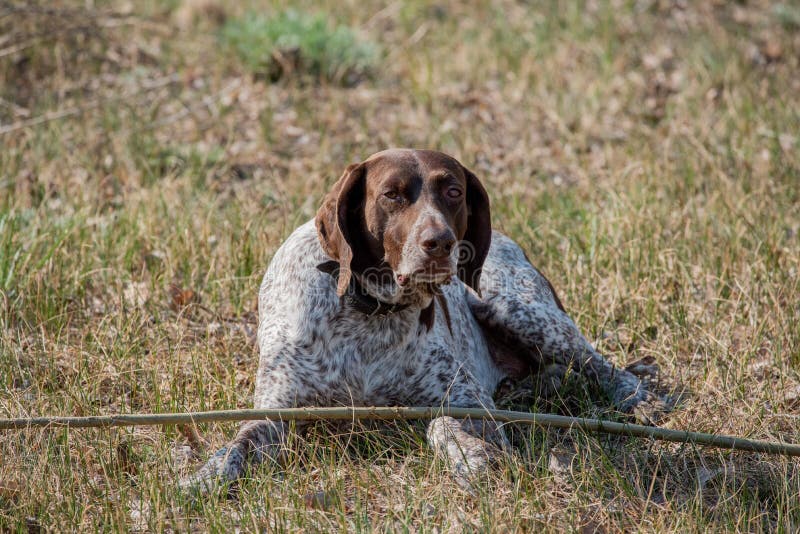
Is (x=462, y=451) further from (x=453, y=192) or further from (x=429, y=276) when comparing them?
(x=453, y=192)

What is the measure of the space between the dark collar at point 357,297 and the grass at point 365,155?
1.70 feet

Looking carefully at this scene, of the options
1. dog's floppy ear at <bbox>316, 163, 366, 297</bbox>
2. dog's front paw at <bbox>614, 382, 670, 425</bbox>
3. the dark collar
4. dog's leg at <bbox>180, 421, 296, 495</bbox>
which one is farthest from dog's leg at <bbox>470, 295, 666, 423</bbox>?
dog's leg at <bbox>180, 421, 296, 495</bbox>

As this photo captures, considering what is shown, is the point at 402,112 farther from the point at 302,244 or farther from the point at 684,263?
the point at 302,244

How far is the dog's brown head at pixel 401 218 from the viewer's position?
3837 millimetres

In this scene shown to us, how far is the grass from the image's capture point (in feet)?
12.2

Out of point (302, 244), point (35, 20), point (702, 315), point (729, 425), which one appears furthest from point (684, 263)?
point (35, 20)

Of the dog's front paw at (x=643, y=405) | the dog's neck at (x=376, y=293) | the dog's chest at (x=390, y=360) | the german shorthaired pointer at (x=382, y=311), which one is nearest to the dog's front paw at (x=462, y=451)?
the german shorthaired pointer at (x=382, y=311)

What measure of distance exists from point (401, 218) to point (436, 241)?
0.79 feet

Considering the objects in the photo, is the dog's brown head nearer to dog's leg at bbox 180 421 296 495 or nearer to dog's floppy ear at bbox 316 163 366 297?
dog's floppy ear at bbox 316 163 366 297

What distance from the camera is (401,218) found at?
393 cm

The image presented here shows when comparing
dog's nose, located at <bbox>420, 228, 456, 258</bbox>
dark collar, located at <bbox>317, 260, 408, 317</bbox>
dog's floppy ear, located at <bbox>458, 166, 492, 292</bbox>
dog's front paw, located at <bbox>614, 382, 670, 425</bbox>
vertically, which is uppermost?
dog's nose, located at <bbox>420, 228, 456, 258</bbox>

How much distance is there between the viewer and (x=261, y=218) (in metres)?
6.22

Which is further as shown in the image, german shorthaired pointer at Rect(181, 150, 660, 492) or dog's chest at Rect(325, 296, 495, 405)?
dog's chest at Rect(325, 296, 495, 405)

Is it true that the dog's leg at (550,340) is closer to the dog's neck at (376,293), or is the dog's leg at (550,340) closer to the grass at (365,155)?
the grass at (365,155)
